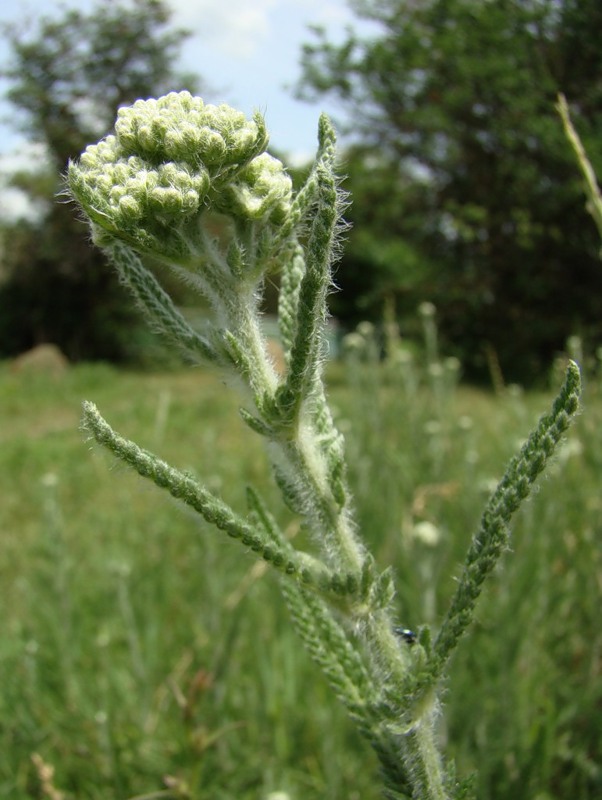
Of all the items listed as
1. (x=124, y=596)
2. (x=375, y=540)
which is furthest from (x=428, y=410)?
(x=124, y=596)

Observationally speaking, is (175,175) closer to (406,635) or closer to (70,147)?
(406,635)

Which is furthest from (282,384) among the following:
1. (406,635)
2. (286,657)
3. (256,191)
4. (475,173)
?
(475,173)

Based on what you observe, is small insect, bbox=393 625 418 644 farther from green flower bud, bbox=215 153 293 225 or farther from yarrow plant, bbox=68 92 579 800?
green flower bud, bbox=215 153 293 225

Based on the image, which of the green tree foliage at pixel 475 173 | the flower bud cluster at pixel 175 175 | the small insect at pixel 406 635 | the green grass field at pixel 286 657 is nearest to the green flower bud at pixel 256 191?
the flower bud cluster at pixel 175 175

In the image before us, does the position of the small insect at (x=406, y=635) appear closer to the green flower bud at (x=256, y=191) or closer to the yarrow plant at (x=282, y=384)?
the yarrow plant at (x=282, y=384)

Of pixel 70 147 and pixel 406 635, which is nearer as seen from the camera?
pixel 406 635

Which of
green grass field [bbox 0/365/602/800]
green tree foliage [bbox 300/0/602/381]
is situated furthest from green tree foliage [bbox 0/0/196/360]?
green grass field [bbox 0/365/602/800]
